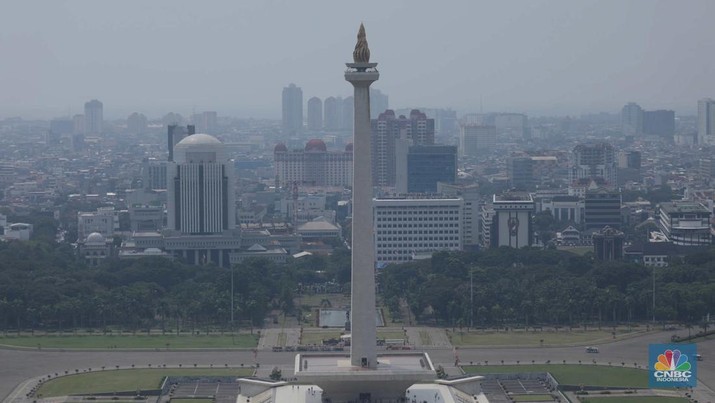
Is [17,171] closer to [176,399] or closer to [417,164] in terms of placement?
[417,164]

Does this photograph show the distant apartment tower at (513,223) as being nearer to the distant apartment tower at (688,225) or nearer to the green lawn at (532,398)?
the distant apartment tower at (688,225)

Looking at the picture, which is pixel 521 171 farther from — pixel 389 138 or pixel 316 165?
pixel 316 165

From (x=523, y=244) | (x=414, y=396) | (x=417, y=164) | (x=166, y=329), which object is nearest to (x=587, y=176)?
(x=417, y=164)

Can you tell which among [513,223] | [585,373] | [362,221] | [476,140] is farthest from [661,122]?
[362,221]

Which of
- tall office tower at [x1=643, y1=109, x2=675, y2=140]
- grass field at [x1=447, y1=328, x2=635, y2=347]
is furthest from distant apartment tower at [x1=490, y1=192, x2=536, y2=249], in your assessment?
tall office tower at [x1=643, y1=109, x2=675, y2=140]

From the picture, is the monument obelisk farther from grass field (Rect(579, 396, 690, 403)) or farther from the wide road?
the wide road

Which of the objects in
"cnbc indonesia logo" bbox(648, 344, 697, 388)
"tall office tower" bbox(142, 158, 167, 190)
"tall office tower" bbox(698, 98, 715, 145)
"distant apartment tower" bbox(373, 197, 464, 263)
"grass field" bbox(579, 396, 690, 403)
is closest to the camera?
"cnbc indonesia logo" bbox(648, 344, 697, 388)
